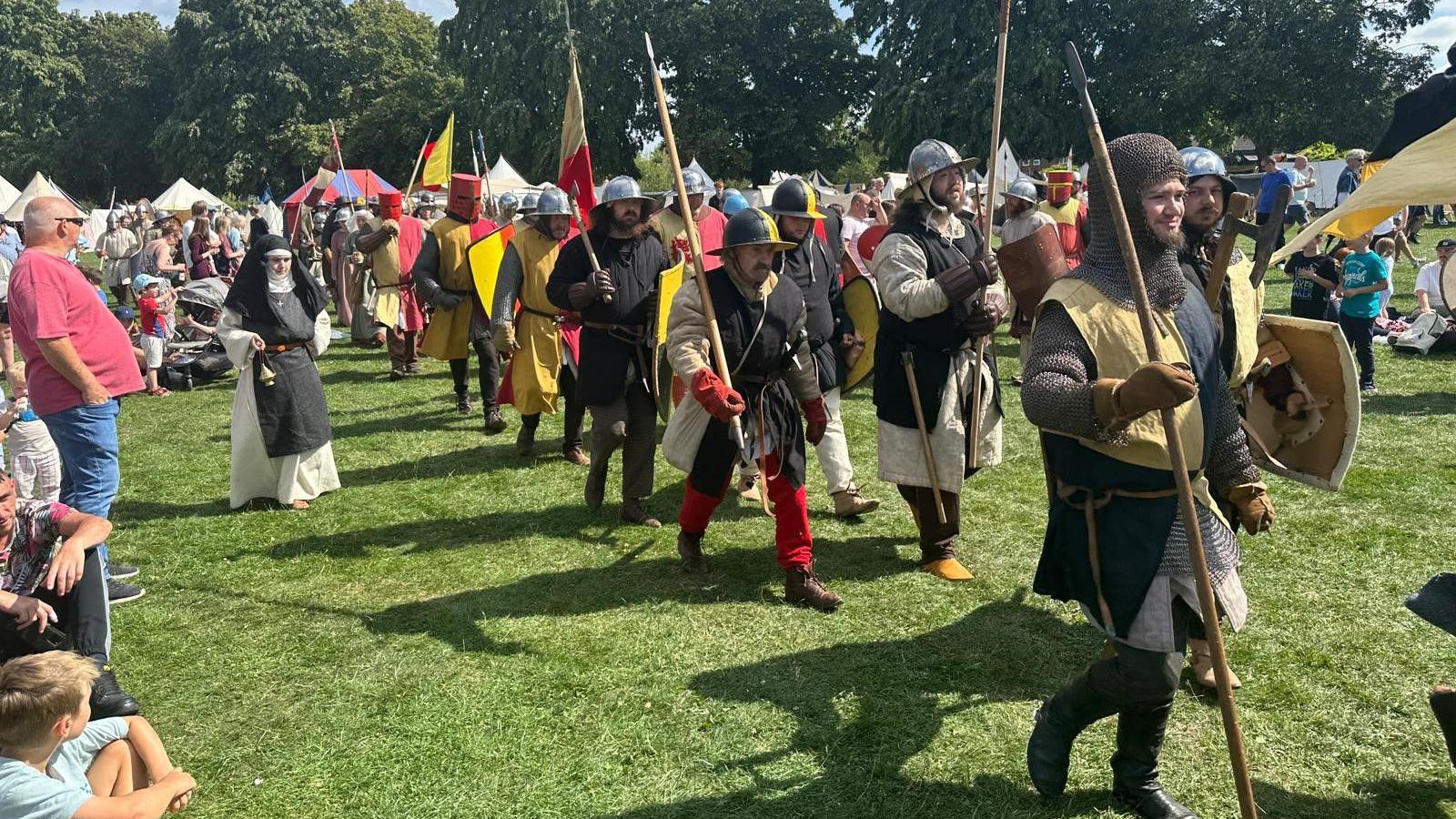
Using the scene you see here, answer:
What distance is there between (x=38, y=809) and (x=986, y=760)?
260 centimetres

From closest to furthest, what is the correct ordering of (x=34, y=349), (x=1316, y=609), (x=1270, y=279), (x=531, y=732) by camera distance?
(x=531, y=732), (x=1316, y=609), (x=34, y=349), (x=1270, y=279)

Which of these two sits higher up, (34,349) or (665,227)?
(665,227)

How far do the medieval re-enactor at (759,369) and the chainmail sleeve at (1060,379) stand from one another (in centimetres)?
180

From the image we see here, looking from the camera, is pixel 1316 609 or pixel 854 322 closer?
pixel 1316 609

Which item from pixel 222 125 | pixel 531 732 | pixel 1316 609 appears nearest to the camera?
pixel 531 732

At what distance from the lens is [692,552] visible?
516cm

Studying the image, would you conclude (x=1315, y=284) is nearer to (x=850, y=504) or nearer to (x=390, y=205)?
(x=850, y=504)

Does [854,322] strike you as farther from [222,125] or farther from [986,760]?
[222,125]

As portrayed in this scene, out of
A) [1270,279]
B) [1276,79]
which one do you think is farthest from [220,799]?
[1276,79]

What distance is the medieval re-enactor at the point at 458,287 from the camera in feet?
27.7

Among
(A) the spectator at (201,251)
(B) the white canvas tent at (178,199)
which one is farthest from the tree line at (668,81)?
(A) the spectator at (201,251)

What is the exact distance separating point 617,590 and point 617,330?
1.71 m

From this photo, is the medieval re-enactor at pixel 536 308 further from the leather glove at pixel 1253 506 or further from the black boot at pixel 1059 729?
the leather glove at pixel 1253 506

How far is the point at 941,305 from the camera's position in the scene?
4.54 meters
